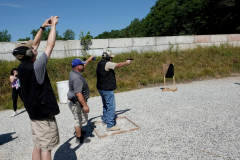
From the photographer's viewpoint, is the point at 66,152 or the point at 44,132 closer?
the point at 44,132

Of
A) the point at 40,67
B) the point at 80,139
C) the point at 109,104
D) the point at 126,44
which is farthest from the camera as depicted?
the point at 126,44

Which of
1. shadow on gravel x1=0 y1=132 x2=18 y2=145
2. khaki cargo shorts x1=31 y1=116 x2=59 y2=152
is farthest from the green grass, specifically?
khaki cargo shorts x1=31 y1=116 x2=59 y2=152

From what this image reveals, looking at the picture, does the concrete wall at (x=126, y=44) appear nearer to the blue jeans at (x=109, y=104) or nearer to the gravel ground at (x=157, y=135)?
the gravel ground at (x=157, y=135)

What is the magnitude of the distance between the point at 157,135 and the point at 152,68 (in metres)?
8.61

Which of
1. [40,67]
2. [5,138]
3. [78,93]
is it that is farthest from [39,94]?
[5,138]

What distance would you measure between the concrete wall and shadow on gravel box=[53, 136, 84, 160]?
9096 mm

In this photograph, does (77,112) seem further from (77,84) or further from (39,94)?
(39,94)

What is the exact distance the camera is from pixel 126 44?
543 inches

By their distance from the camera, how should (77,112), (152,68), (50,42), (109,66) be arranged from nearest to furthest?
(50,42) → (77,112) → (109,66) → (152,68)

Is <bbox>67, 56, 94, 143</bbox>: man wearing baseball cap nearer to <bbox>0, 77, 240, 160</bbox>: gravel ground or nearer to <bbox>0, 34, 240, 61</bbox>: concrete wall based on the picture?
<bbox>0, 77, 240, 160</bbox>: gravel ground

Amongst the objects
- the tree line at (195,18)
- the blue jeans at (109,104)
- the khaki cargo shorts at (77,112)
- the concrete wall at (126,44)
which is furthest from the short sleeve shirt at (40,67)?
the tree line at (195,18)

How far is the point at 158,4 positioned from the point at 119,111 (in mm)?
46158

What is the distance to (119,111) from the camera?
6215mm

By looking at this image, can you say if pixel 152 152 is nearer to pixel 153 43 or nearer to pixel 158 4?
pixel 153 43
